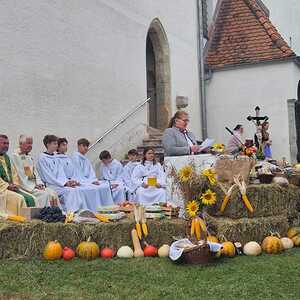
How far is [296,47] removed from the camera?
26.2 meters

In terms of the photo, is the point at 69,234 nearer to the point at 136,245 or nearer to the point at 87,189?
the point at 136,245

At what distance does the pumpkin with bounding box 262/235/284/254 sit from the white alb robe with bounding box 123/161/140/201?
4663 mm

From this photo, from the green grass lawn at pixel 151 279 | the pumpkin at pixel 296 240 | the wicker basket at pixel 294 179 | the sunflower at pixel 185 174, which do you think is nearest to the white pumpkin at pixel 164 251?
the green grass lawn at pixel 151 279

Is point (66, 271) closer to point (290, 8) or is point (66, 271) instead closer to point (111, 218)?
point (111, 218)

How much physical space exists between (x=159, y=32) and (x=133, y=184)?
651 centimetres

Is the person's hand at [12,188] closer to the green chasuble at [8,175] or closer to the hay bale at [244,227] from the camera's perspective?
the green chasuble at [8,175]

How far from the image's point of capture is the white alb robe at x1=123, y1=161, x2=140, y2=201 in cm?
1092

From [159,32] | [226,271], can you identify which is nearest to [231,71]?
[159,32]

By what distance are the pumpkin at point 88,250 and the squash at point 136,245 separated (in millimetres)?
463

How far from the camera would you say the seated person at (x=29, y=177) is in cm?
841

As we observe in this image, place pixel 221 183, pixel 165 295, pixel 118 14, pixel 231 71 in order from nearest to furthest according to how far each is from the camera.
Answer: pixel 165 295
pixel 221 183
pixel 118 14
pixel 231 71

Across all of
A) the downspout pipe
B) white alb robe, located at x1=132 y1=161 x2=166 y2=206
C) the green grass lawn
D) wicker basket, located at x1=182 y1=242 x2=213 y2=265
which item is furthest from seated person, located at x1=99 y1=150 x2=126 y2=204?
the downspout pipe

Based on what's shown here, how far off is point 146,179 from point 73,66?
116 inches

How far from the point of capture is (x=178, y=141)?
8.13 m
